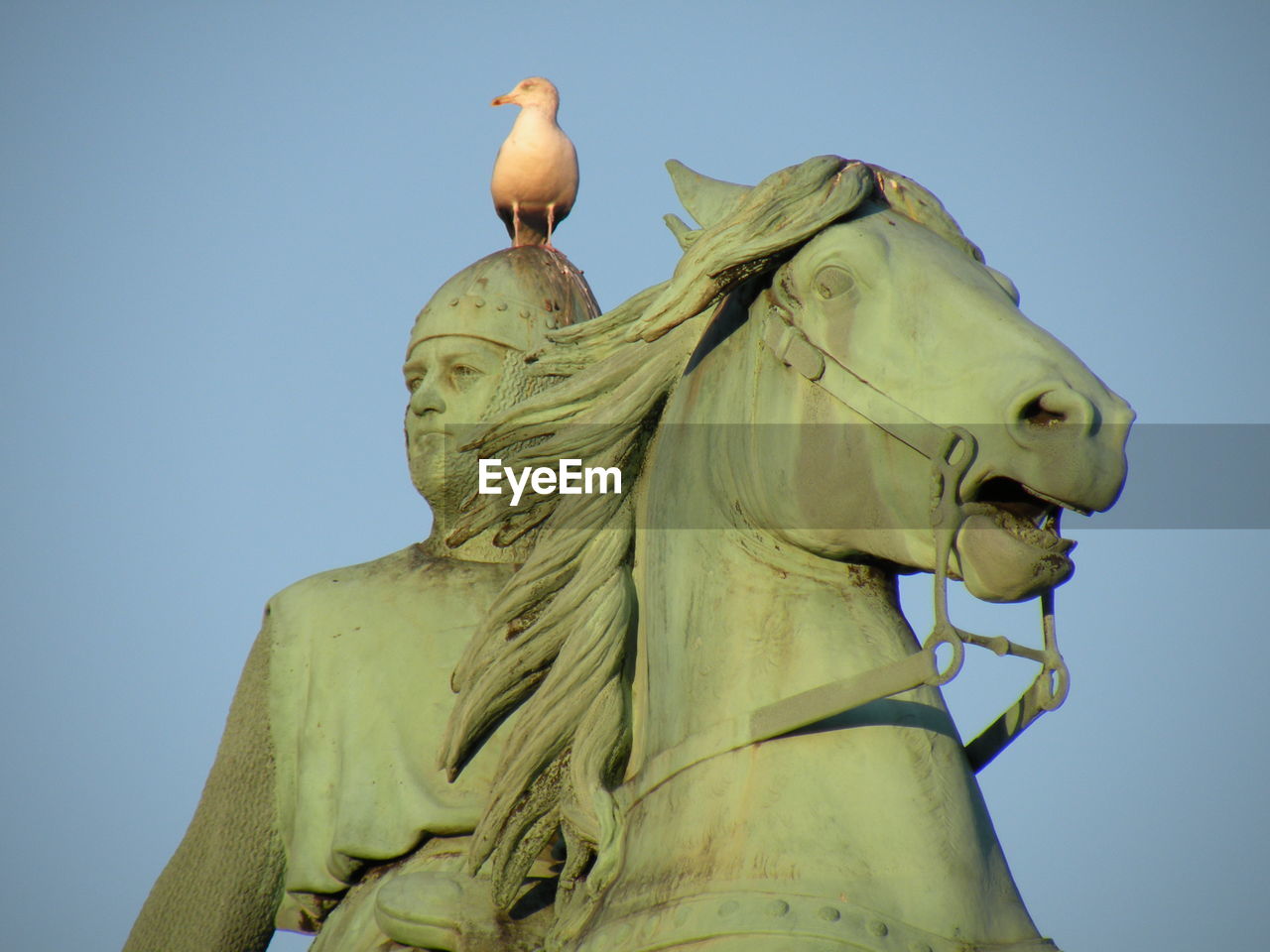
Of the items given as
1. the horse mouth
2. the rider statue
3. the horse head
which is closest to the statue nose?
the horse head

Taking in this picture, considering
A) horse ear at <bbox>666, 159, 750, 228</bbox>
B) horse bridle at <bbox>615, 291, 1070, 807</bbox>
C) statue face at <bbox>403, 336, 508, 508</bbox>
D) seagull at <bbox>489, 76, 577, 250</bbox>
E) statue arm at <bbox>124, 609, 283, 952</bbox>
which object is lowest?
statue arm at <bbox>124, 609, 283, 952</bbox>

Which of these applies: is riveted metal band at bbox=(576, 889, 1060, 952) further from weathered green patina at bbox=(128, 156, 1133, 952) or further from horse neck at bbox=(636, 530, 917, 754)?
horse neck at bbox=(636, 530, 917, 754)

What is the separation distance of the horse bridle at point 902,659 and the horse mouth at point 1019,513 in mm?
80

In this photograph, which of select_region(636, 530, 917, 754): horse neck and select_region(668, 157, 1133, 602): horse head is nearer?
select_region(668, 157, 1133, 602): horse head

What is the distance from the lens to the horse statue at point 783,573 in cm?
360

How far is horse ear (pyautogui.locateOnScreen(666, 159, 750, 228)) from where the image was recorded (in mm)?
4297

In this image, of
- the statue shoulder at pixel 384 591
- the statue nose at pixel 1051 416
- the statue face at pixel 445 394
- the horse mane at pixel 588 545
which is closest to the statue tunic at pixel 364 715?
the statue shoulder at pixel 384 591

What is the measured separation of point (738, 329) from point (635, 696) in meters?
0.85

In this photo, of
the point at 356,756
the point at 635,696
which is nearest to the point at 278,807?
the point at 356,756

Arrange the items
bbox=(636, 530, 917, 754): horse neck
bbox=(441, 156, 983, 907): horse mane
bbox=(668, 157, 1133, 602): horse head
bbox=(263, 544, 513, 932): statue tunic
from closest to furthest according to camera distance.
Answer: bbox=(668, 157, 1133, 602): horse head → bbox=(636, 530, 917, 754): horse neck → bbox=(441, 156, 983, 907): horse mane → bbox=(263, 544, 513, 932): statue tunic

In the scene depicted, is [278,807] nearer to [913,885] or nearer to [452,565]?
[452,565]

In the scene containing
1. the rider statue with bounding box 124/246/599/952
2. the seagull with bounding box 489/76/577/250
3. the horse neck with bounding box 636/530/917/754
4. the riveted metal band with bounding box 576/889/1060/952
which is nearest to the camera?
the riveted metal band with bounding box 576/889/1060/952

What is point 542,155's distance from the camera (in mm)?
5859

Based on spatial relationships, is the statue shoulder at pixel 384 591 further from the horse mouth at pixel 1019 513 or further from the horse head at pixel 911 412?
the horse mouth at pixel 1019 513
